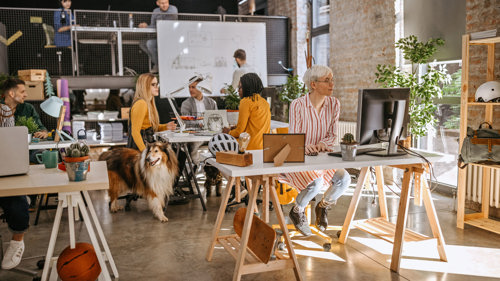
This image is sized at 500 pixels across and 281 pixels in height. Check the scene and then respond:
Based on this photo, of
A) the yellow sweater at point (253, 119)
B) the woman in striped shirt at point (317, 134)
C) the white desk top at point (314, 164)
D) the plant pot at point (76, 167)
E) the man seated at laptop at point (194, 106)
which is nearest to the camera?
the plant pot at point (76, 167)

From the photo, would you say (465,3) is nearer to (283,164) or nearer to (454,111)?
(454,111)

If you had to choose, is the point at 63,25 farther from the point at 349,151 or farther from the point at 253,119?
the point at 349,151

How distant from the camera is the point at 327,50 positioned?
304 inches

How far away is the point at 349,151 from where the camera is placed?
2.87 metres

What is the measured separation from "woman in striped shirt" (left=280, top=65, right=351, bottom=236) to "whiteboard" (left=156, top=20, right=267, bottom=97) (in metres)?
4.43

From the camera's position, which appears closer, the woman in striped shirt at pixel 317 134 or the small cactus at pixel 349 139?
the small cactus at pixel 349 139

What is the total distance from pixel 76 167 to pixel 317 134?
1.85 m

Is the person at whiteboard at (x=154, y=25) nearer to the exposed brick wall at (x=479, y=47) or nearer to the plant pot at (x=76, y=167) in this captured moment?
the exposed brick wall at (x=479, y=47)

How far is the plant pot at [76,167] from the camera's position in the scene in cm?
250

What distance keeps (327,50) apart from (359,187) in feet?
15.2

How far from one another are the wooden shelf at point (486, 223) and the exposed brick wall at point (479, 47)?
2.98 ft

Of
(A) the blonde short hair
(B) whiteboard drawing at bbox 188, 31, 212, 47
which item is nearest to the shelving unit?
(A) the blonde short hair

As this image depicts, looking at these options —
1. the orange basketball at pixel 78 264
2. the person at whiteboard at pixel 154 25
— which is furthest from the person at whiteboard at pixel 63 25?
the orange basketball at pixel 78 264

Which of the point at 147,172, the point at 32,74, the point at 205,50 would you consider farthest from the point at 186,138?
the point at 205,50
